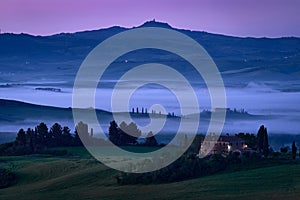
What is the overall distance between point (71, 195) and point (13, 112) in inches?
4130

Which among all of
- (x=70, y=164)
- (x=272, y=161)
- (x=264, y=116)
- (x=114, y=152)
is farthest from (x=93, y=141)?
(x=264, y=116)

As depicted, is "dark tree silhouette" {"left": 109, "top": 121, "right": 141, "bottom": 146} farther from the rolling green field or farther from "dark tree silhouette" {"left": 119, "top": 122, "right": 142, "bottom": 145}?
the rolling green field

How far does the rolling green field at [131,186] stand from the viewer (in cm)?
4086

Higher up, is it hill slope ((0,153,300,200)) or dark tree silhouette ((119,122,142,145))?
dark tree silhouette ((119,122,142,145))

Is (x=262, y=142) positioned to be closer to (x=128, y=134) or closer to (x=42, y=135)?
(x=128, y=134)

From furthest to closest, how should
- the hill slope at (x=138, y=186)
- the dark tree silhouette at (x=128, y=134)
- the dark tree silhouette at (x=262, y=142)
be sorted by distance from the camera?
the dark tree silhouette at (x=128, y=134), the dark tree silhouette at (x=262, y=142), the hill slope at (x=138, y=186)

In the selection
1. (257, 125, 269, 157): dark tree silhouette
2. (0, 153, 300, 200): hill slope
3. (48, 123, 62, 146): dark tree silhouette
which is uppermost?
(48, 123, 62, 146): dark tree silhouette

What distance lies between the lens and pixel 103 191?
45688mm

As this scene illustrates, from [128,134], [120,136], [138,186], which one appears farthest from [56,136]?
[138,186]

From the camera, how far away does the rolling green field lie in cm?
4086

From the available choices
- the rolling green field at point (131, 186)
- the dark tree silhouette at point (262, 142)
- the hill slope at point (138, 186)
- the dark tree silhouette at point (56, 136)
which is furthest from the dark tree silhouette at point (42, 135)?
the dark tree silhouette at point (262, 142)

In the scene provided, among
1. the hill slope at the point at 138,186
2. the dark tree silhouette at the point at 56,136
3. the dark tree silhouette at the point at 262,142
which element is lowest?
the hill slope at the point at 138,186

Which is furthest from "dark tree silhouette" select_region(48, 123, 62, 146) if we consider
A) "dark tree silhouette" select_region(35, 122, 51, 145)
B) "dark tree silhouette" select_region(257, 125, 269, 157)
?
"dark tree silhouette" select_region(257, 125, 269, 157)

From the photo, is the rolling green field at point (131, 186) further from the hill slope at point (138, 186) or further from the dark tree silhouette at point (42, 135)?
the dark tree silhouette at point (42, 135)
